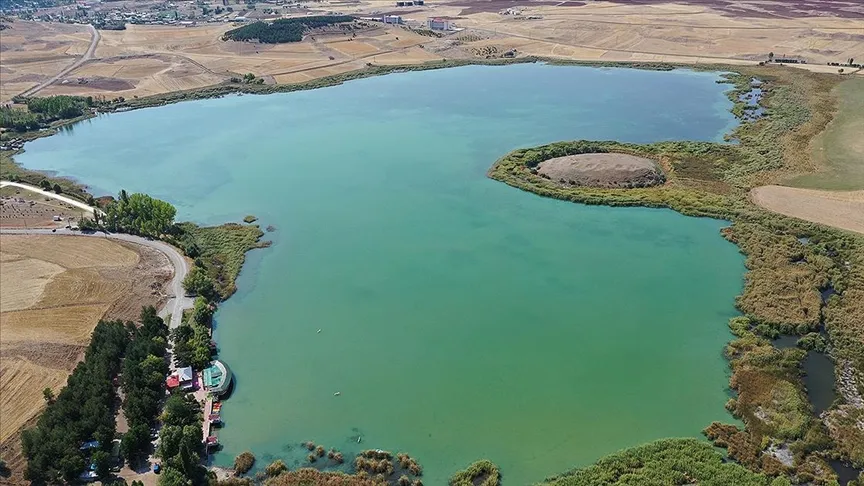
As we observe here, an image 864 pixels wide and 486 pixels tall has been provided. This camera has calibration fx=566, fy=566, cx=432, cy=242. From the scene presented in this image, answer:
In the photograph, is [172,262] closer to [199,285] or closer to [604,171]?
[199,285]

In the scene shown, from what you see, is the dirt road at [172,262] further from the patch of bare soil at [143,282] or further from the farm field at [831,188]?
the farm field at [831,188]

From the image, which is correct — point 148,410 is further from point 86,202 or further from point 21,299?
point 86,202

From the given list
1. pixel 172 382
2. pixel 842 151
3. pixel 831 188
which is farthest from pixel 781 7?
pixel 172 382

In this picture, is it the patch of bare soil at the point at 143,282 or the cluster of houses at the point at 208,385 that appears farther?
the patch of bare soil at the point at 143,282

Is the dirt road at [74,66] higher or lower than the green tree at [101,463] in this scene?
higher

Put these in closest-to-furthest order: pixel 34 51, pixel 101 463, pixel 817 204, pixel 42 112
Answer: pixel 101 463, pixel 817 204, pixel 42 112, pixel 34 51

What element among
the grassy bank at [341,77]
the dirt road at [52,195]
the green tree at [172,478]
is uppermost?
the grassy bank at [341,77]

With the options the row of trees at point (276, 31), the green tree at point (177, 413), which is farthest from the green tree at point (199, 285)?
the row of trees at point (276, 31)
